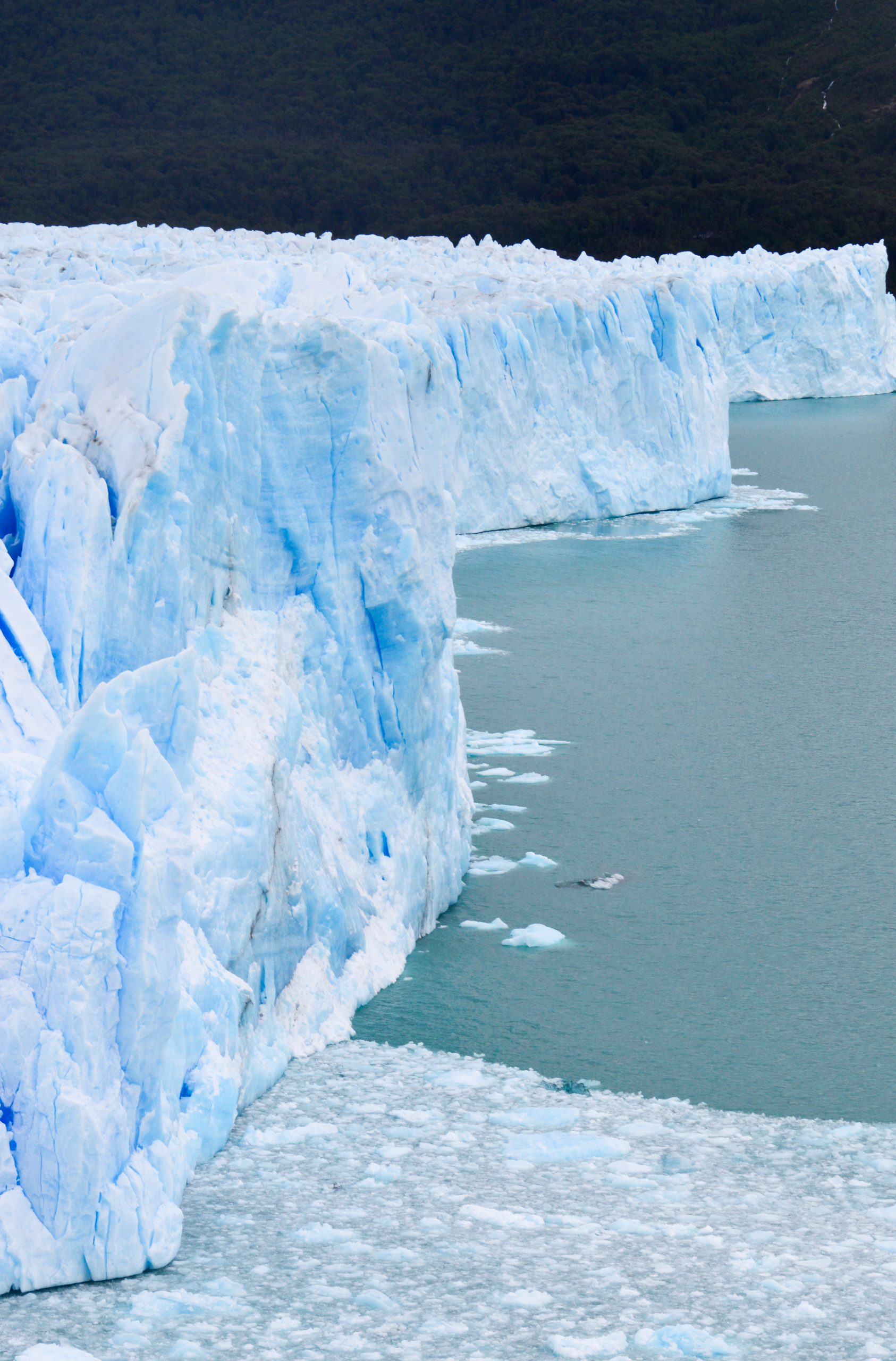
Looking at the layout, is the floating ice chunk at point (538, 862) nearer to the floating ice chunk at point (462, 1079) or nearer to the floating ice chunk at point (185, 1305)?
the floating ice chunk at point (462, 1079)

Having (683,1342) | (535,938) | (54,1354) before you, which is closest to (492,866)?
(535,938)

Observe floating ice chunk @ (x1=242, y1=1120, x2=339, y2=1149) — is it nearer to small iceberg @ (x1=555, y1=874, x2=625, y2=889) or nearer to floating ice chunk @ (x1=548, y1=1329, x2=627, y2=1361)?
floating ice chunk @ (x1=548, y1=1329, x2=627, y2=1361)

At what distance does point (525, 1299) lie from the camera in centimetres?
374

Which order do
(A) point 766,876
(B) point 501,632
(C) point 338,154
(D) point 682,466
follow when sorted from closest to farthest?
(A) point 766,876, (B) point 501,632, (D) point 682,466, (C) point 338,154

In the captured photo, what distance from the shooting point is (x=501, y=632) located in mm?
11664

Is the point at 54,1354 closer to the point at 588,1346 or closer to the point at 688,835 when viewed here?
the point at 588,1346

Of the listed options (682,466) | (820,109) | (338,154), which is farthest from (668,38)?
(682,466)

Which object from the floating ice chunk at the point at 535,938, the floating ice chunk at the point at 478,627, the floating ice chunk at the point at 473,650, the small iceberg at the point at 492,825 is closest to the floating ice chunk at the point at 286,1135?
the floating ice chunk at the point at 535,938

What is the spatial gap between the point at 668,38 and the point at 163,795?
5282cm

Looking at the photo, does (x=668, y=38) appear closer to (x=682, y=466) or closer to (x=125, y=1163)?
(x=682, y=466)

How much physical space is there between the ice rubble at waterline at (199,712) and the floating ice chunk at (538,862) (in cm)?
27

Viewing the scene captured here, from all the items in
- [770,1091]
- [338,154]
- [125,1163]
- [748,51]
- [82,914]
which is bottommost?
[770,1091]

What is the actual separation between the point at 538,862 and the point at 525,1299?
3249mm

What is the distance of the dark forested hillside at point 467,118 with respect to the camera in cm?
3922
